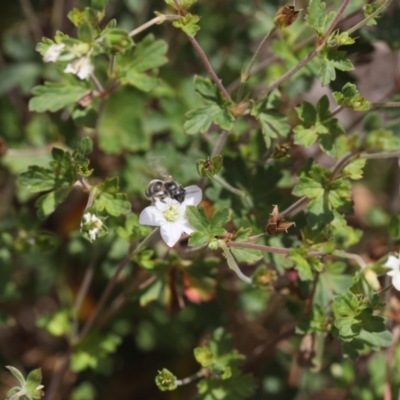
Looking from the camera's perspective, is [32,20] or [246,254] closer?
[246,254]

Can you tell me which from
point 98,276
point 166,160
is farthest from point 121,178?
point 98,276

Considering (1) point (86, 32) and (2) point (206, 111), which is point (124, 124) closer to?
(2) point (206, 111)

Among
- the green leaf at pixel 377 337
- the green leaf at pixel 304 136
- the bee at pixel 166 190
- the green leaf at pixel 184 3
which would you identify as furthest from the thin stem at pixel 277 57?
the green leaf at pixel 377 337

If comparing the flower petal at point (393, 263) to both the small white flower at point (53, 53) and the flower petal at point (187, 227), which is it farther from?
the small white flower at point (53, 53)

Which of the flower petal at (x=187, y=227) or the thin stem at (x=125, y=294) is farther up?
the flower petal at (x=187, y=227)

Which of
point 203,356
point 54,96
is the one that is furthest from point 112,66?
point 203,356

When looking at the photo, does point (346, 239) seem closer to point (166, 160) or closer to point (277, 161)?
point (277, 161)

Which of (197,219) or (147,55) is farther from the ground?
(147,55)
